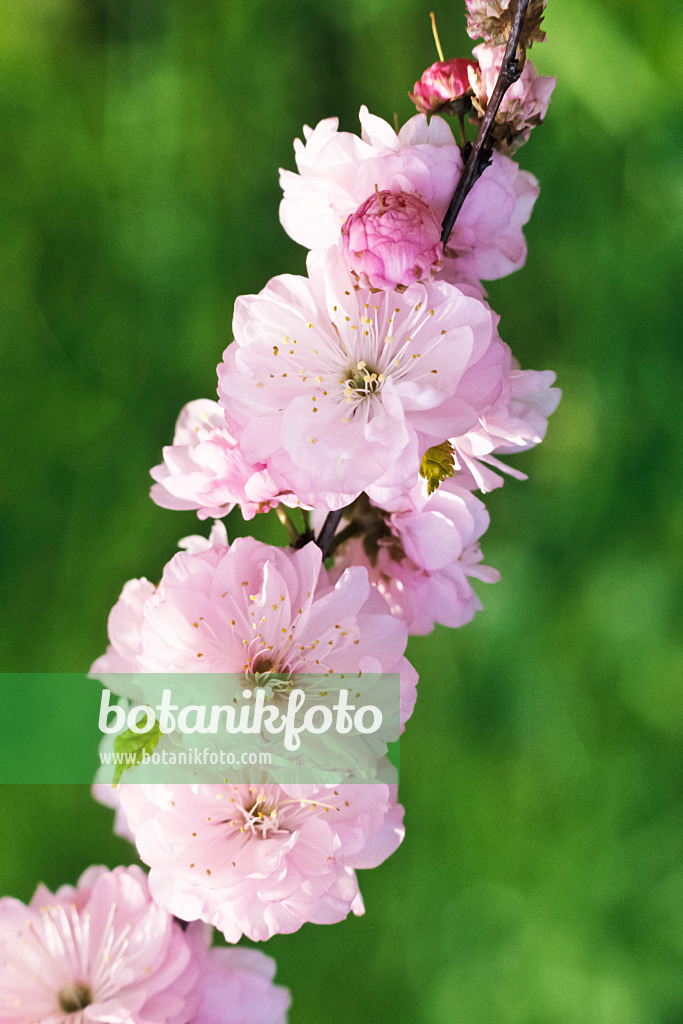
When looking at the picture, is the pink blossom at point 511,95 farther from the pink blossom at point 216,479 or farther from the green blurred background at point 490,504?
the green blurred background at point 490,504

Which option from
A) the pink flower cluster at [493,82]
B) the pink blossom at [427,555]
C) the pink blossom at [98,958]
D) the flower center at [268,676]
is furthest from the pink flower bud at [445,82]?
the pink blossom at [98,958]

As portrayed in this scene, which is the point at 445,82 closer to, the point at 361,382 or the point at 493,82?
the point at 493,82

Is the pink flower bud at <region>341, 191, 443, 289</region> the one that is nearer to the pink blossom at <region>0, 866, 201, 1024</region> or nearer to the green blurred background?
the pink blossom at <region>0, 866, 201, 1024</region>

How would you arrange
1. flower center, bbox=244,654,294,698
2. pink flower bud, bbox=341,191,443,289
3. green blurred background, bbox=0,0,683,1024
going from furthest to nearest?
green blurred background, bbox=0,0,683,1024, flower center, bbox=244,654,294,698, pink flower bud, bbox=341,191,443,289

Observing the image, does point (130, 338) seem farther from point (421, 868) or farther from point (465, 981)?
point (465, 981)

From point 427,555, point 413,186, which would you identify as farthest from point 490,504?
point 413,186

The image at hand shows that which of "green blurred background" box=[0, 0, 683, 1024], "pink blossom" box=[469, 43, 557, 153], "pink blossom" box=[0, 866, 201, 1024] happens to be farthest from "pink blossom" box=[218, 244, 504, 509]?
"green blurred background" box=[0, 0, 683, 1024]
